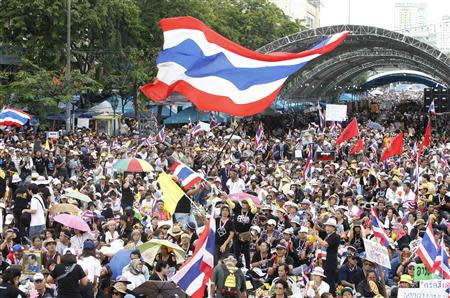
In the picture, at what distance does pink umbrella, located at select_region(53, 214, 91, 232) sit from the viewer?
1497 cm

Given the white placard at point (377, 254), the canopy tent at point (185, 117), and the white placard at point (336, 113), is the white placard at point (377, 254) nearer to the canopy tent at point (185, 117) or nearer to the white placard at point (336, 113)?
the white placard at point (336, 113)

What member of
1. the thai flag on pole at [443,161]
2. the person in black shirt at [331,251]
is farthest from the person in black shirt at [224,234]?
the thai flag on pole at [443,161]

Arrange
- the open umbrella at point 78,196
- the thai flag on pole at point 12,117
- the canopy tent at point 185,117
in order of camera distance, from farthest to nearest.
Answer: the canopy tent at point 185,117 → the thai flag on pole at point 12,117 → the open umbrella at point 78,196

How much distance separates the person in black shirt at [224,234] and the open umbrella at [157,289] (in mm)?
2659

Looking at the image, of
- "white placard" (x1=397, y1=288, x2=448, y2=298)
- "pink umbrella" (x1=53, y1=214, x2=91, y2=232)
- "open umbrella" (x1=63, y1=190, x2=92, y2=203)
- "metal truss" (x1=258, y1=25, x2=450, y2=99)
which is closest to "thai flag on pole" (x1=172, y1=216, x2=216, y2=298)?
"white placard" (x1=397, y1=288, x2=448, y2=298)

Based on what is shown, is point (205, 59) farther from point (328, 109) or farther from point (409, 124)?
point (409, 124)

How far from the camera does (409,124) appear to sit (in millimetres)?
52281

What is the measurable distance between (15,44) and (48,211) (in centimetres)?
2788

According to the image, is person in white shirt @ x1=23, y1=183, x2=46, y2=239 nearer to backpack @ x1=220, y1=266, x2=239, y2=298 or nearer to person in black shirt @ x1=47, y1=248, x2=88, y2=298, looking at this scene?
person in black shirt @ x1=47, y1=248, x2=88, y2=298

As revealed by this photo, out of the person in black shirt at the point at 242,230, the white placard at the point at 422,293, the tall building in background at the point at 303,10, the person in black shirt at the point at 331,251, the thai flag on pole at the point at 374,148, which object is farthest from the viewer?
the tall building in background at the point at 303,10

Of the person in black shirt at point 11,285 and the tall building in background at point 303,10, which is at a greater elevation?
the tall building in background at point 303,10

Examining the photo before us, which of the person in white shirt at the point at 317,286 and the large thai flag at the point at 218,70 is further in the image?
the large thai flag at the point at 218,70

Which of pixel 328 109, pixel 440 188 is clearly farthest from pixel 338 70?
pixel 440 188

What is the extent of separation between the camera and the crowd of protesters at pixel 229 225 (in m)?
12.5
